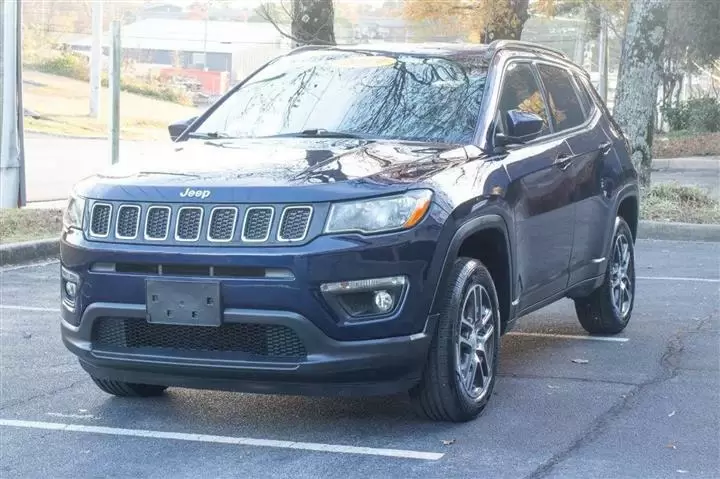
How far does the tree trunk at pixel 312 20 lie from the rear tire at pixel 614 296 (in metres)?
8.03

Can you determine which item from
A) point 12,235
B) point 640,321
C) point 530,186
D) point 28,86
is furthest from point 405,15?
point 28,86

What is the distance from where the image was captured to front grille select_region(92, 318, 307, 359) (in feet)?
17.3

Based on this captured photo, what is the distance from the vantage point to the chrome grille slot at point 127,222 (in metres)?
5.40

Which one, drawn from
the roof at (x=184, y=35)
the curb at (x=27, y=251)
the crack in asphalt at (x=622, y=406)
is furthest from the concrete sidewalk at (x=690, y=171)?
the roof at (x=184, y=35)

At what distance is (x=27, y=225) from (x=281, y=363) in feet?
25.3

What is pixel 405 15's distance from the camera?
80.9 feet

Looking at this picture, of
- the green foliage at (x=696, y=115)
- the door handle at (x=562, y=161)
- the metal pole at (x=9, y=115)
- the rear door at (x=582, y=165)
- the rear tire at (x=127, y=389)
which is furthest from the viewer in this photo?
the green foliage at (x=696, y=115)

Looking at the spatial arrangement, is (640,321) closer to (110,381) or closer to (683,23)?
(110,381)

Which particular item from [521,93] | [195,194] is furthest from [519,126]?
[195,194]

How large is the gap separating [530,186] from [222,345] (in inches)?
77.2

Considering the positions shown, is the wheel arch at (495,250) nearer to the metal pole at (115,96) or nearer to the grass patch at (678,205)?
the grass patch at (678,205)

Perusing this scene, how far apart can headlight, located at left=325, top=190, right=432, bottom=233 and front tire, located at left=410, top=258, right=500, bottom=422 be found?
0.42 m

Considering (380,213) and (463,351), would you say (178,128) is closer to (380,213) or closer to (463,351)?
(380,213)

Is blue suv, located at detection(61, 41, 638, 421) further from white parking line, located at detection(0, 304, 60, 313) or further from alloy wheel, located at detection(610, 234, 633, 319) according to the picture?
white parking line, located at detection(0, 304, 60, 313)
